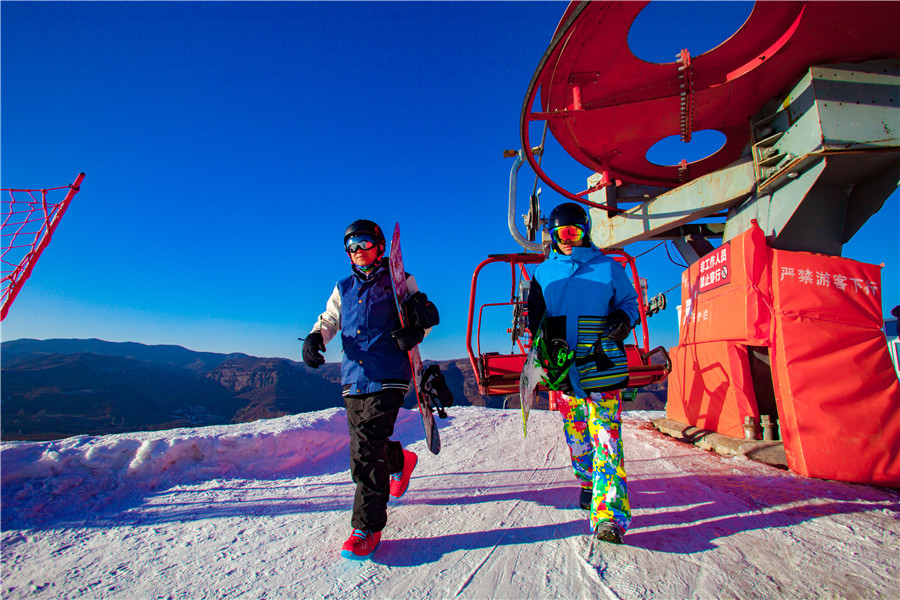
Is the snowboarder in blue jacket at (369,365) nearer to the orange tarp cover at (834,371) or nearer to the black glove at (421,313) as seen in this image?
the black glove at (421,313)

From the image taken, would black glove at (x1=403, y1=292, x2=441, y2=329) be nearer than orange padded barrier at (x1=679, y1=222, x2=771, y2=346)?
Yes

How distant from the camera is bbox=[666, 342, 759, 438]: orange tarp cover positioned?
3947mm

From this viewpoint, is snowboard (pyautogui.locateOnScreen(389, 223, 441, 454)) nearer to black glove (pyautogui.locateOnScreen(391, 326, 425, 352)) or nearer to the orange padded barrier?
black glove (pyautogui.locateOnScreen(391, 326, 425, 352))

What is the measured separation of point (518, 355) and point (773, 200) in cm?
306

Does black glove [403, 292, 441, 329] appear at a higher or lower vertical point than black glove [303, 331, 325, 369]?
higher

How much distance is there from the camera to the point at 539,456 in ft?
12.4

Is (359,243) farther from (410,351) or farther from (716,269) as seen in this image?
(716,269)

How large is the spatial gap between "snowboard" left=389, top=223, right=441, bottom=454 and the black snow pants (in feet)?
0.67

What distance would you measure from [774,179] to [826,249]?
0.84 meters

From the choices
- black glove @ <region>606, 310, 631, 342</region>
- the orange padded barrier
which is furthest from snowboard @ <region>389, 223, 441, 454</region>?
the orange padded barrier

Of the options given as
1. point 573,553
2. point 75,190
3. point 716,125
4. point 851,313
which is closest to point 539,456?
point 573,553

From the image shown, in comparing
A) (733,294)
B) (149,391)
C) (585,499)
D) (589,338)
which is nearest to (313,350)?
(589,338)

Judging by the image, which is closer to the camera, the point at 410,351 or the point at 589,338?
the point at 589,338

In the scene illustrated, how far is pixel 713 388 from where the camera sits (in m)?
4.34
